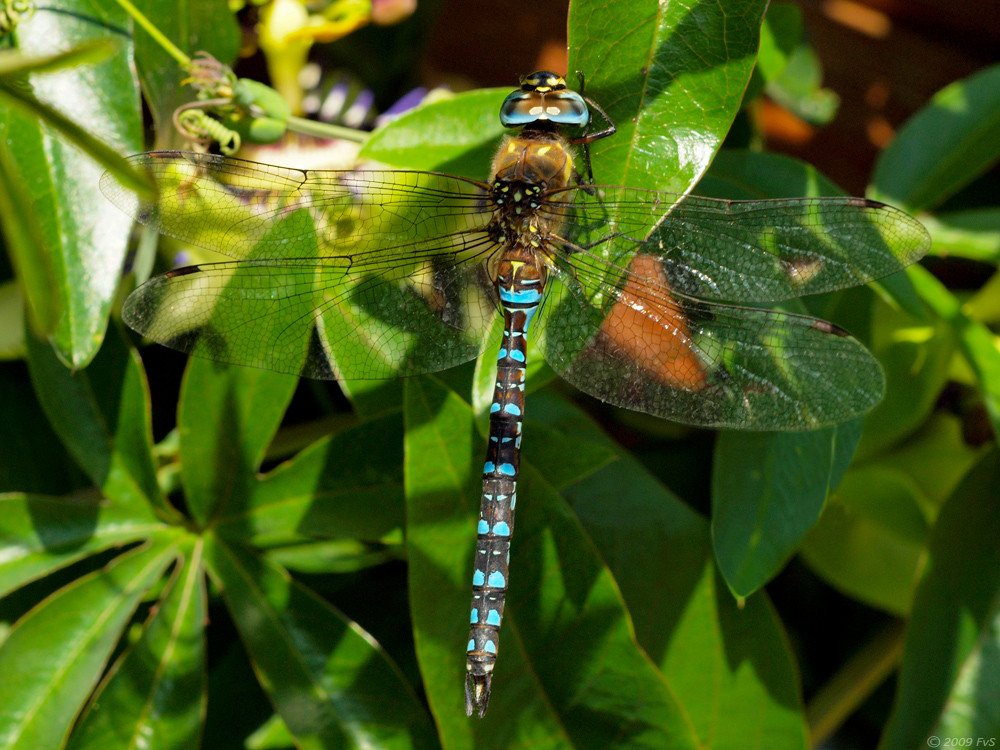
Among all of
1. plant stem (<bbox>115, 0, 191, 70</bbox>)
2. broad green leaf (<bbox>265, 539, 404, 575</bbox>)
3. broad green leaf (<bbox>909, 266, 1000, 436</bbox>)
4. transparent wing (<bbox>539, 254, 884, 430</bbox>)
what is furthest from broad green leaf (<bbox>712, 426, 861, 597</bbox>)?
plant stem (<bbox>115, 0, 191, 70</bbox>)

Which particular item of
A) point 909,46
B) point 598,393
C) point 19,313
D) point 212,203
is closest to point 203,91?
point 212,203

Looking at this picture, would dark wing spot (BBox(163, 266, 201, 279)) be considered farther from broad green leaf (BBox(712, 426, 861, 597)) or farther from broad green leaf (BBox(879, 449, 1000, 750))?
broad green leaf (BBox(879, 449, 1000, 750))

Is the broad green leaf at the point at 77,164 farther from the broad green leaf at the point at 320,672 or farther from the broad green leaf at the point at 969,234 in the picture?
the broad green leaf at the point at 969,234

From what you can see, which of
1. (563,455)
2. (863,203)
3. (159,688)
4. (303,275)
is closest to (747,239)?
(863,203)

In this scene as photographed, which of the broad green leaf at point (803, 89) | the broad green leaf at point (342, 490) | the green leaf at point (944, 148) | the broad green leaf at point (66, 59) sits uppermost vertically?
the broad green leaf at point (803, 89)

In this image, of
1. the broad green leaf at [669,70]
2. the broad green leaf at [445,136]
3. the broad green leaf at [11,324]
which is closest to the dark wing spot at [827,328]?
the broad green leaf at [669,70]

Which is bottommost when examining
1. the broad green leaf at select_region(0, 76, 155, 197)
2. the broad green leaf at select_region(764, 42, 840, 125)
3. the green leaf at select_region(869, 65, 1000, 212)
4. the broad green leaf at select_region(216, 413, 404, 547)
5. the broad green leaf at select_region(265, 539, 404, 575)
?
the broad green leaf at select_region(265, 539, 404, 575)

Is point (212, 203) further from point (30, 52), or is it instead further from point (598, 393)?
point (598, 393)
